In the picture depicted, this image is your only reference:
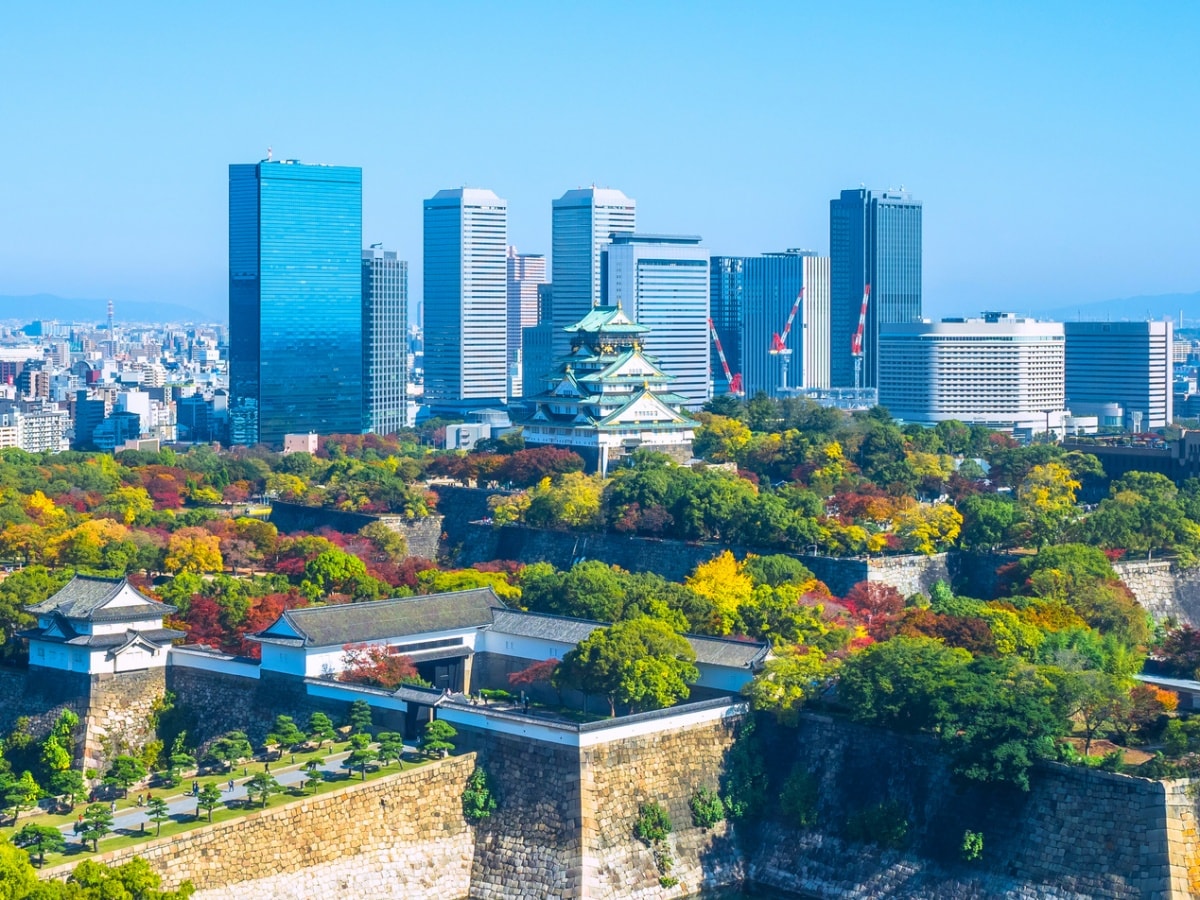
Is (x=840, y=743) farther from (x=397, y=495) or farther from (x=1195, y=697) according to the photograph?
(x=397, y=495)

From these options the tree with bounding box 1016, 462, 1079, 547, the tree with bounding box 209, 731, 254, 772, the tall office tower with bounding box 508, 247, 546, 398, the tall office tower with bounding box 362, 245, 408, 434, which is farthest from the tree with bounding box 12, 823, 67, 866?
the tall office tower with bounding box 508, 247, 546, 398

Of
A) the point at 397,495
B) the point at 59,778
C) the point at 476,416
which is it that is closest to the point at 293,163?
the point at 476,416

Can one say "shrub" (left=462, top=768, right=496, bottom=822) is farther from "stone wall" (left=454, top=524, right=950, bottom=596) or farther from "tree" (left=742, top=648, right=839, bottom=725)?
"stone wall" (left=454, top=524, right=950, bottom=596)

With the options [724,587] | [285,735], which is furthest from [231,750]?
[724,587]

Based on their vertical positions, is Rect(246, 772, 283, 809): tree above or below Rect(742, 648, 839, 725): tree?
below

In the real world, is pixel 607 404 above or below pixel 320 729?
above

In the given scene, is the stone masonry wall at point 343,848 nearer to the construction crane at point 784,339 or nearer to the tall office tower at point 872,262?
the construction crane at point 784,339

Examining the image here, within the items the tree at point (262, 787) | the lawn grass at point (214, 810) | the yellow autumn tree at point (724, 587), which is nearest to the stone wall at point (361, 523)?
the yellow autumn tree at point (724, 587)

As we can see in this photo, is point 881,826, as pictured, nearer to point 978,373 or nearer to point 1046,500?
point 1046,500
